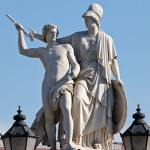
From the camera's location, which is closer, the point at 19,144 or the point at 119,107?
the point at 19,144

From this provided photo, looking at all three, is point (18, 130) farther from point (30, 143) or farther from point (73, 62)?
point (73, 62)

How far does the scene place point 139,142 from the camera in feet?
58.1

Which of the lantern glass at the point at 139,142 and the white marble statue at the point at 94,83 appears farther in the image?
the white marble statue at the point at 94,83

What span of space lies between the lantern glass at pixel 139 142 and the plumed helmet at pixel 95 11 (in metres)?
3.51

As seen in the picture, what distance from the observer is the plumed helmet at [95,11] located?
19.7 metres

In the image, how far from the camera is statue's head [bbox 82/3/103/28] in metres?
19.7

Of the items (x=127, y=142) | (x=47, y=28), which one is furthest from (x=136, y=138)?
(x=47, y=28)

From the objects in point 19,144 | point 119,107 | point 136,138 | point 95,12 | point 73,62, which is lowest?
point 19,144

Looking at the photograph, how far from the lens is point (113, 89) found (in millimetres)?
19734

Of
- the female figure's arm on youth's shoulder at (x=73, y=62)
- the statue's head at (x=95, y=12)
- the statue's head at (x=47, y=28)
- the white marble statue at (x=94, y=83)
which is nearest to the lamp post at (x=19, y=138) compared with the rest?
the white marble statue at (x=94, y=83)

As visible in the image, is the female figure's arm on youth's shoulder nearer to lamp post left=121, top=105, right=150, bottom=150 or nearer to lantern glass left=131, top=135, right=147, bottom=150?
lamp post left=121, top=105, right=150, bottom=150

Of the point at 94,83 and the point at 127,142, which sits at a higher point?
the point at 94,83

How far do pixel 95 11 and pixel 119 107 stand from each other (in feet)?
8.06

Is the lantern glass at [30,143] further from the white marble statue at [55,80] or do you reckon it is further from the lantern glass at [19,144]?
the white marble statue at [55,80]
